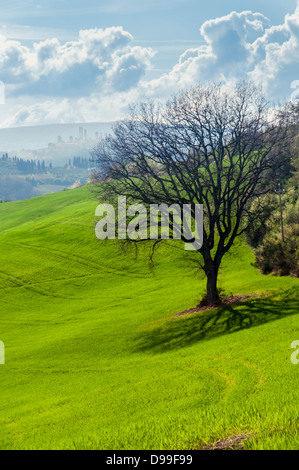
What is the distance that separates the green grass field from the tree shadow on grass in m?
0.10

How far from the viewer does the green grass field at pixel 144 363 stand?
1127 centimetres

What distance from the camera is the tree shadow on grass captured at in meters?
28.8

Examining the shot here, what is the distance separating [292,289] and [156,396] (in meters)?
23.8

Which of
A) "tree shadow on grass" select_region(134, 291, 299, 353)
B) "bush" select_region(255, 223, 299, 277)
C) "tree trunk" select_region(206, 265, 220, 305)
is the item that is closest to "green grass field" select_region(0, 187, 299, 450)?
"tree shadow on grass" select_region(134, 291, 299, 353)

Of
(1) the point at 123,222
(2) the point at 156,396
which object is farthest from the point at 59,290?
(2) the point at 156,396

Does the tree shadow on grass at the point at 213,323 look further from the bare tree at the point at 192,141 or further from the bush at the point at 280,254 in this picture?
the bush at the point at 280,254

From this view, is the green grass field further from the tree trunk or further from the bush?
the bush

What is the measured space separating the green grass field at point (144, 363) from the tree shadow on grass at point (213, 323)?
0.33 feet

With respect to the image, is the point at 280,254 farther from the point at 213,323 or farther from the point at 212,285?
the point at 213,323

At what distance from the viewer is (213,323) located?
31.2 meters

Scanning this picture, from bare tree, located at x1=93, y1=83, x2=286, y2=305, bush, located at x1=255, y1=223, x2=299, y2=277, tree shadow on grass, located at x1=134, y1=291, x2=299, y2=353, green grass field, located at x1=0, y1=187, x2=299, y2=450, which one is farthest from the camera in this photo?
bush, located at x1=255, y1=223, x2=299, y2=277

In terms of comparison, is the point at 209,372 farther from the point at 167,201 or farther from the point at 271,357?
the point at 167,201

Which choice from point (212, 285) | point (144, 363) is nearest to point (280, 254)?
point (212, 285)

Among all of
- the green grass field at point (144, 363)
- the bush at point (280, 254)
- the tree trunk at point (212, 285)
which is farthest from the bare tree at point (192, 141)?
the bush at point (280, 254)
